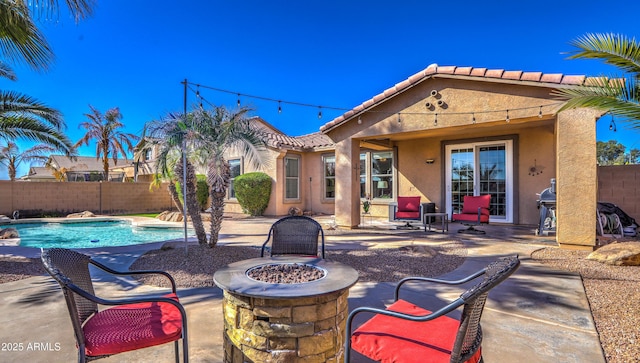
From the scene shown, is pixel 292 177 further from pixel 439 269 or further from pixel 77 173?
pixel 77 173

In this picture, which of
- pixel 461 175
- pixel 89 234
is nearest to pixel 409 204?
pixel 461 175

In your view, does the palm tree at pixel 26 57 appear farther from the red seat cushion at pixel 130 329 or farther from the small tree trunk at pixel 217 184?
the red seat cushion at pixel 130 329

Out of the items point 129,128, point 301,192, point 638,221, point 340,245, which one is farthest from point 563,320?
point 129,128

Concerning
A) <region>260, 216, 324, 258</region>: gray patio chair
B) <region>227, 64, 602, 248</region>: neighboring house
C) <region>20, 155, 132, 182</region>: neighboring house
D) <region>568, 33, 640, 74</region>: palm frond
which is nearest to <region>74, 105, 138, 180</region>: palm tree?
<region>20, 155, 132, 182</region>: neighboring house

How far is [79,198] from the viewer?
17094 mm

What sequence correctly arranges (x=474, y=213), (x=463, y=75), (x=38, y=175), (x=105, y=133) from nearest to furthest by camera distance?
(x=463, y=75)
(x=474, y=213)
(x=105, y=133)
(x=38, y=175)

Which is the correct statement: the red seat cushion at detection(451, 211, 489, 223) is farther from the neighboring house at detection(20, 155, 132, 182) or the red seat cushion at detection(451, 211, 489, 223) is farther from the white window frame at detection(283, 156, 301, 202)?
the neighboring house at detection(20, 155, 132, 182)

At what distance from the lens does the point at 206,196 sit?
16750 mm

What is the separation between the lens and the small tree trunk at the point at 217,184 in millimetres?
6168

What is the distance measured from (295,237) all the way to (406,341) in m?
2.37

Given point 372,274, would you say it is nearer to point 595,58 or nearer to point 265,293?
point 265,293

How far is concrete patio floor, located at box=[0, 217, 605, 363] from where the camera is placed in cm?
275

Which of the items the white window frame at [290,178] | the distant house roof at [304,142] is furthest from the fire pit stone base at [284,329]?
the white window frame at [290,178]

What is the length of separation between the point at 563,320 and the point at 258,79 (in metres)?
15.2
